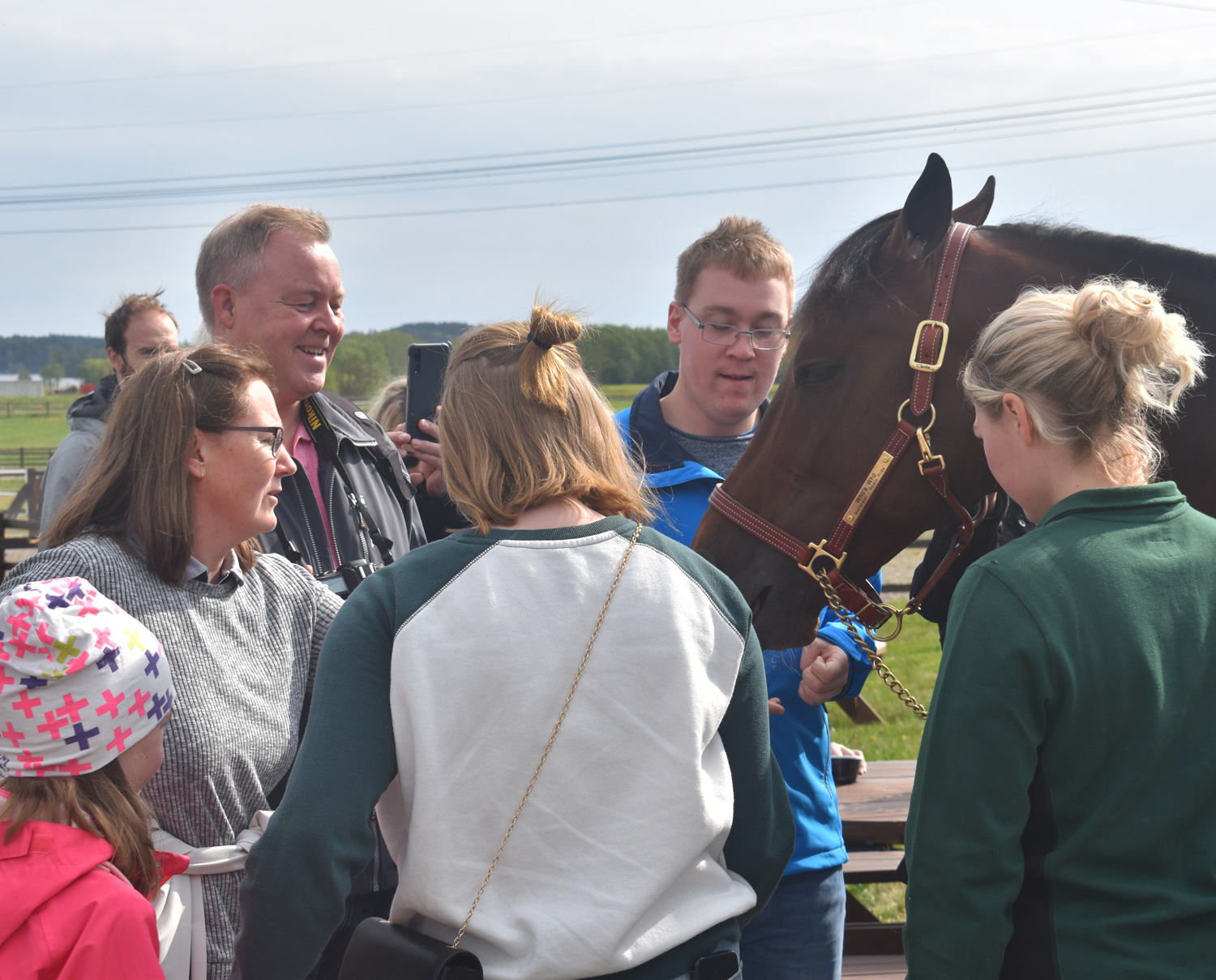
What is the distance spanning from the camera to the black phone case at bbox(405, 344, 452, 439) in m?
3.00

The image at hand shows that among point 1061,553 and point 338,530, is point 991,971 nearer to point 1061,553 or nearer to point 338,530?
point 1061,553

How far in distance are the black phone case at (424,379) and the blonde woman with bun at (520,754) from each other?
1.55 metres

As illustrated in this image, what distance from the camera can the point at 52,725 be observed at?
5.08ft

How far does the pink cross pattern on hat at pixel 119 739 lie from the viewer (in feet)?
5.22

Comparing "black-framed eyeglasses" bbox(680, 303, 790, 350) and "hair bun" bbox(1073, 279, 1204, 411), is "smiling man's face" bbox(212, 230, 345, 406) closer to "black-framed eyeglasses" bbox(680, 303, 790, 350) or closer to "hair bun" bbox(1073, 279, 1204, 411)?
"black-framed eyeglasses" bbox(680, 303, 790, 350)

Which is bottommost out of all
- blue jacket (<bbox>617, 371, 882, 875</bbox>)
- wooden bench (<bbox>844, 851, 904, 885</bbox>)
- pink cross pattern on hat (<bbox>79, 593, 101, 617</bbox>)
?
wooden bench (<bbox>844, 851, 904, 885</bbox>)

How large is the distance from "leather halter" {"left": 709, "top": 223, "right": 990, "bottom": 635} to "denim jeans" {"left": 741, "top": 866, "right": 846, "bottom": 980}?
656 mm

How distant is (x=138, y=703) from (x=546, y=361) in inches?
34.9

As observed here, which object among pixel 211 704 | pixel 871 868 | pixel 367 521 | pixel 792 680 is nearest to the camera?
pixel 211 704

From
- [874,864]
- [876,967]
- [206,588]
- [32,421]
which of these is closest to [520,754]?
[206,588]

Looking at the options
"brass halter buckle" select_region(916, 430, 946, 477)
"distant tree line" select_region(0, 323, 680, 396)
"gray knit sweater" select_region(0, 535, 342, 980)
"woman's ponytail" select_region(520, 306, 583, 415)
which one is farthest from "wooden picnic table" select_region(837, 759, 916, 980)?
"distant tree line" select_region(0, 323, 680, 396)

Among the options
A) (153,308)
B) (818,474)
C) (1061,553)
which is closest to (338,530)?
(818,474)

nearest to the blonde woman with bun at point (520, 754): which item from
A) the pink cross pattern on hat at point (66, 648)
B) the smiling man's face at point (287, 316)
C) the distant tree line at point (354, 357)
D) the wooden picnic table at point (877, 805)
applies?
the pink cross pattern on hat at point (66, 648)

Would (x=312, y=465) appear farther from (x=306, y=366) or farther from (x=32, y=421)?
(x=32, y=421)
